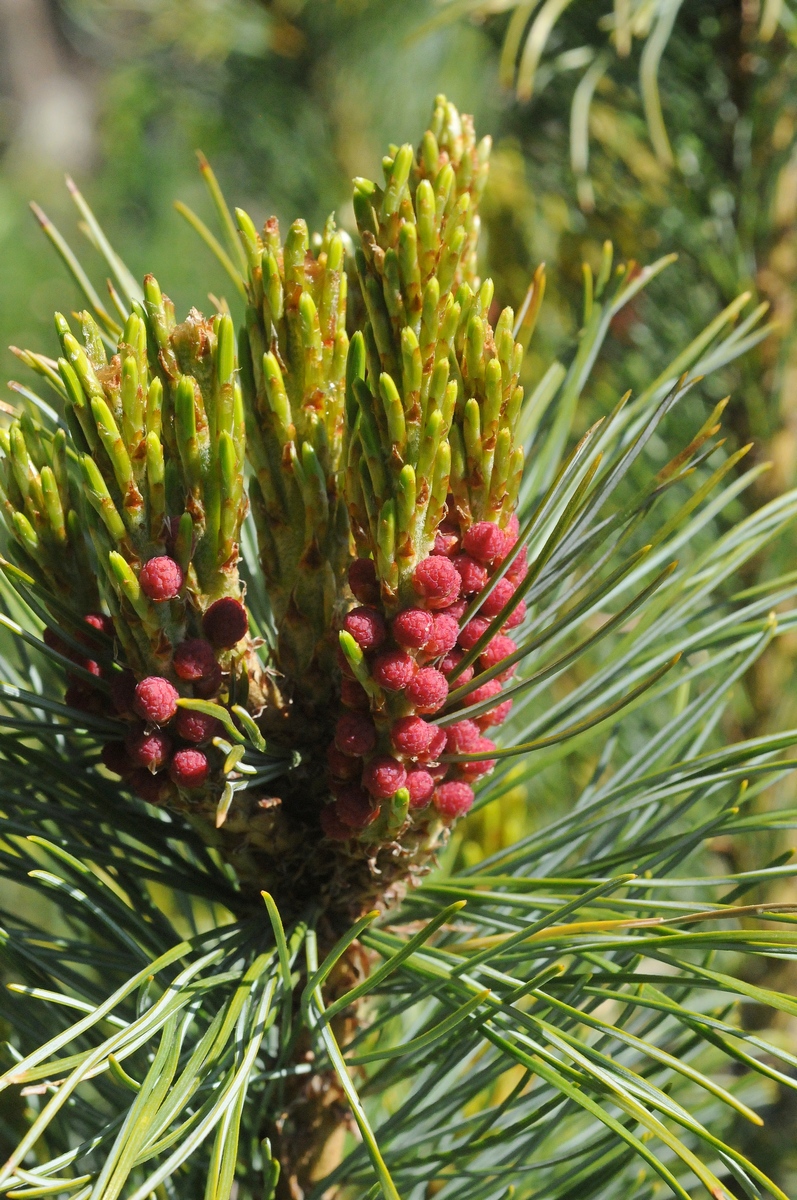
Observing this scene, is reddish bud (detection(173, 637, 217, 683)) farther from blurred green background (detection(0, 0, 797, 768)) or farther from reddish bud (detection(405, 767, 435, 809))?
blurred green background (detection(0, 0, 797, 768))

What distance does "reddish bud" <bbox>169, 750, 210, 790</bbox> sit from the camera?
0.35 metres

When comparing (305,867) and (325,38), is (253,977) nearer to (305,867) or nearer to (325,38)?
(305,867)

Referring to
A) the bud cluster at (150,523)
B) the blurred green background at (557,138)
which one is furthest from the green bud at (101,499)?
the blurred green background at (557,138)

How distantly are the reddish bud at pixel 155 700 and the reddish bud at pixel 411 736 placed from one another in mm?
74

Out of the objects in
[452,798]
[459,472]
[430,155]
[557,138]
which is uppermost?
[557,138]

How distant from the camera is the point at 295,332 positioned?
364mm

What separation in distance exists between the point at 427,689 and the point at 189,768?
8cm

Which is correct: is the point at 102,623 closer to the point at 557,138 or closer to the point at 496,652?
the point at 496,652

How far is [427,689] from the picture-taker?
34cm

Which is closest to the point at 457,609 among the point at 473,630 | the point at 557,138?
the point at 473,630

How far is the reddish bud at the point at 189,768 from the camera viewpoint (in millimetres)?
346

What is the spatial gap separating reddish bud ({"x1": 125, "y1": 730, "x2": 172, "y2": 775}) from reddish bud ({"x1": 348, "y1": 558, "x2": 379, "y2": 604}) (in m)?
0.08

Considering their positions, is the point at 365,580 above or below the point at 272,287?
below

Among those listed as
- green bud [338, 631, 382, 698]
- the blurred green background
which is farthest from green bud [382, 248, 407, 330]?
the blurred green background
